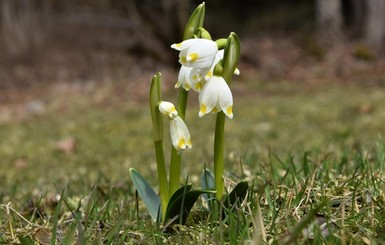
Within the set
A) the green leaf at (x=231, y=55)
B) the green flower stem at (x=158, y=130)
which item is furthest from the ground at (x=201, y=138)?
the green leaf at (x=231, y=55)

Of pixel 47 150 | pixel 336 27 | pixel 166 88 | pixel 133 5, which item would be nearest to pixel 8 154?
pixel 47 150

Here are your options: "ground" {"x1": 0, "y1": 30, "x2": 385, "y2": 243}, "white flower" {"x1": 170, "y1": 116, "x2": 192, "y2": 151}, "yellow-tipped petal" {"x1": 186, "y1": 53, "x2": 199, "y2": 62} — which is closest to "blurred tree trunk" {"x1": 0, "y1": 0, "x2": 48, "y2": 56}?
"ground" {"x1": 0, "y1": 30, "x2": 385, "y2": 243}

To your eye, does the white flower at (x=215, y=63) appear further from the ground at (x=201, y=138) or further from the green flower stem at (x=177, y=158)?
the ground at (x=201, y=138)

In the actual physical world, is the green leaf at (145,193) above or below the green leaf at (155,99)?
below

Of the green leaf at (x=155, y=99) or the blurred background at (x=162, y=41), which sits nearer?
the green leaf at (x=155, y=99)

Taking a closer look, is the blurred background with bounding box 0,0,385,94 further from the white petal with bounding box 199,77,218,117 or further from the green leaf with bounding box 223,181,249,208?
the white petal with bounding box 199,77,218,117

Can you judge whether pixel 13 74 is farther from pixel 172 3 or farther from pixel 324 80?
pixel 324 80

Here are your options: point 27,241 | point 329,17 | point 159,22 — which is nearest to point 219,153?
point 27,241
